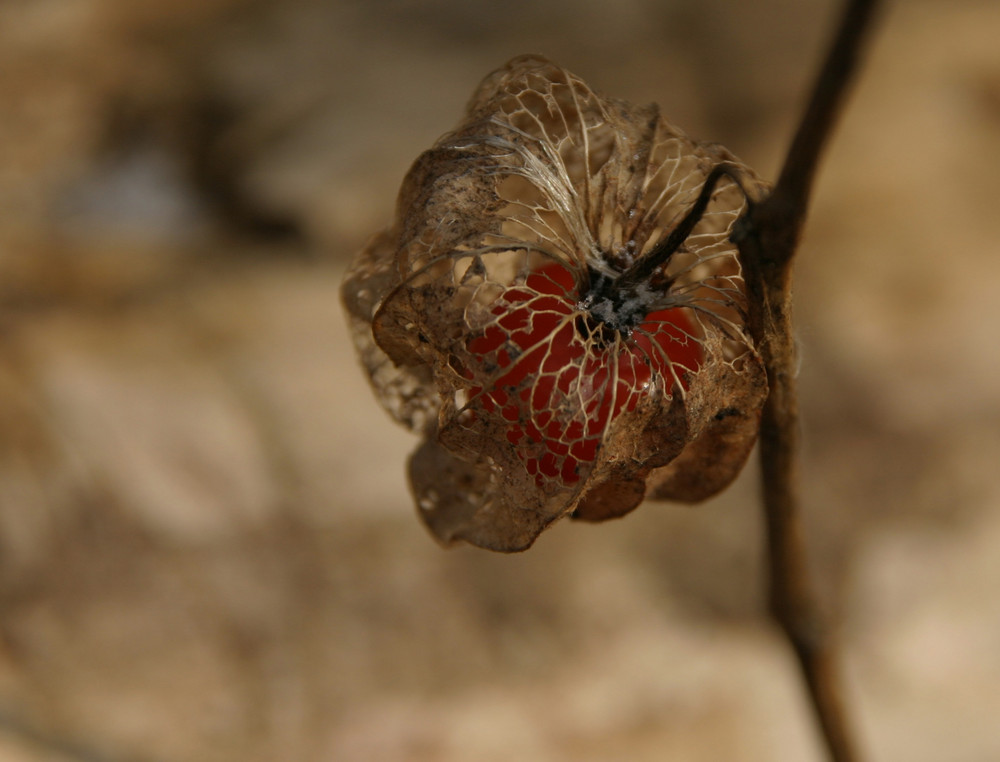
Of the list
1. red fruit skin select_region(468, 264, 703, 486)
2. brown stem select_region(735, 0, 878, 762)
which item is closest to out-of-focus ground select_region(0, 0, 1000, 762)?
brown stem select_region(735, 0, 878, 762)

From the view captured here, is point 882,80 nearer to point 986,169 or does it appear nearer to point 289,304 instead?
point 986,169

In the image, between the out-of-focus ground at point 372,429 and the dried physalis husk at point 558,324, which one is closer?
the dried physalis husk at point 558,324

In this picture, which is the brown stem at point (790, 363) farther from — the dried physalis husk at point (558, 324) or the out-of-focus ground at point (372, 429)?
the out-of-focus ground at point (372, 429)

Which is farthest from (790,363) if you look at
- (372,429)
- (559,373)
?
(372,429)

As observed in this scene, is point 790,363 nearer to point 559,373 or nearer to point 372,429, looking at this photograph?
point 559,373

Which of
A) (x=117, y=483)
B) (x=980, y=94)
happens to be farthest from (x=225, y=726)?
(x=980, y=94)

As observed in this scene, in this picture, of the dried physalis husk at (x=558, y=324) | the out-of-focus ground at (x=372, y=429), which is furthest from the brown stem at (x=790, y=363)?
the out-of-focus ground at (x=372, y=429)

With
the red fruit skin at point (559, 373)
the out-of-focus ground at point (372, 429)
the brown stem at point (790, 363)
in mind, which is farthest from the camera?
the out-of-focus ground at point (372, 429)
